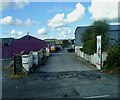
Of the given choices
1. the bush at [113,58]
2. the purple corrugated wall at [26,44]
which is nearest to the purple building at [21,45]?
the purple corrugated wall at [26,44]

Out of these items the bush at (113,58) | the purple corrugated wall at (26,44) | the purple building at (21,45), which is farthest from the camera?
the purple corrugated wall at (26,44)

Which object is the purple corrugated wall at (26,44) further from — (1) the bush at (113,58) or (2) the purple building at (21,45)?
(1) the bush at (113,58)

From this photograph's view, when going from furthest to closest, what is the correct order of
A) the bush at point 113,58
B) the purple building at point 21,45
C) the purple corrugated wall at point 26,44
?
the purple corrugated wall at point 26,44
the purple building at point 21,45
the bush at point 113,58

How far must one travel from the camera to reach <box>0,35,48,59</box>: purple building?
5848cm

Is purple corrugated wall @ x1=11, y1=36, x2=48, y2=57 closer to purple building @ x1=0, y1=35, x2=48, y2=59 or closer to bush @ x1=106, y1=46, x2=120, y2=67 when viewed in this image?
purple building @ x1=0, y1=35, x2=48, y2=59

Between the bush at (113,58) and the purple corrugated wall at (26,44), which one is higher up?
the purple corrugated wall at (26,44)

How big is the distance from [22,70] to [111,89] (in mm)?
8990

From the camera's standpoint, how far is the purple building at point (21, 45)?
58.5m

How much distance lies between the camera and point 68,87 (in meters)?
14.1

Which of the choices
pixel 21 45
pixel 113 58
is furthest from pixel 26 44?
pixel 113 58

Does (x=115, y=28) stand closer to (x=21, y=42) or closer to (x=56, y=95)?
(x=21, y=42)

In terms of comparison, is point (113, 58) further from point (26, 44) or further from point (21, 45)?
point (26, 44)

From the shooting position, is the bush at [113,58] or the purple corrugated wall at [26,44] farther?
the purple corrugated wall at [26,44]

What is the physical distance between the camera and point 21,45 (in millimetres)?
61875
